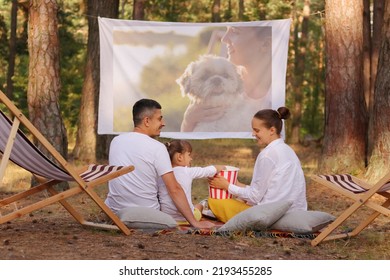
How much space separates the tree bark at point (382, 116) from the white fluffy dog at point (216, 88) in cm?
201

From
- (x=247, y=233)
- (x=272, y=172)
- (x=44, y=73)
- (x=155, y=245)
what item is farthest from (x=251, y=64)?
(x=155, y=245)

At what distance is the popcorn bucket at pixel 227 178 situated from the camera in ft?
21.4

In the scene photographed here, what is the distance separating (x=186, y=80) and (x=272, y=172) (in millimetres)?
5702

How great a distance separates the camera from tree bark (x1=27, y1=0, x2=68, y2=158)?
9.41 m

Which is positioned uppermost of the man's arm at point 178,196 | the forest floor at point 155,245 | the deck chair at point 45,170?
the deck chair at point 45,170

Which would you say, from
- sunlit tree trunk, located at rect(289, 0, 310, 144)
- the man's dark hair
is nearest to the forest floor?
the man's dark hair

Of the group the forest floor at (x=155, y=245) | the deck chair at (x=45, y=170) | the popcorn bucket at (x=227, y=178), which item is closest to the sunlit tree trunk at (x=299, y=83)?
the forest floor at (x=155, y=245)

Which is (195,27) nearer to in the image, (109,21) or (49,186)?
(109,21)

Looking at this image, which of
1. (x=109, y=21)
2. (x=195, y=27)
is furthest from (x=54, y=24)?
(x=195, y=27)

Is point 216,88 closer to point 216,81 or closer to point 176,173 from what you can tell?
point 216,81

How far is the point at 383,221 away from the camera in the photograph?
7.50 meters

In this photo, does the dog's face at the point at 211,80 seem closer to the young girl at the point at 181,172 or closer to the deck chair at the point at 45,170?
the young girl at the point at 181,172
